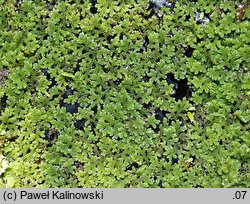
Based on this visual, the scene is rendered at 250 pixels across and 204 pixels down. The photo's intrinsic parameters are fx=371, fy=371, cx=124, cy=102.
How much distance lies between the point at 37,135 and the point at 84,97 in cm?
61

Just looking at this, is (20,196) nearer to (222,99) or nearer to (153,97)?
(153,97)

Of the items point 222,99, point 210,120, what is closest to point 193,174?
point 210,120

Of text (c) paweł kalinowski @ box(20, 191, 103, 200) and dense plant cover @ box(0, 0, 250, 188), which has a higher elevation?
dense plant cover @ box(0, 0, 250, 188)

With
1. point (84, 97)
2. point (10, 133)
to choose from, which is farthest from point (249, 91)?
point (10, 133)

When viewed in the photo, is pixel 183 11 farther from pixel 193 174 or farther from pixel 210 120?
pixel 193 174

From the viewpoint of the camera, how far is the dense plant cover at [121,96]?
135 inches

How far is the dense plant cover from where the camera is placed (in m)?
3.44

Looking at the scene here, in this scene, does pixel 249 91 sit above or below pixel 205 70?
below

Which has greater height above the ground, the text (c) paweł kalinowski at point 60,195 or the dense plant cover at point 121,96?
the dense plant cover at point 121,96

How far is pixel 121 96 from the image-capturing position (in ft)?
11.6

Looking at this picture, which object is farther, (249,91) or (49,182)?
(49,182)

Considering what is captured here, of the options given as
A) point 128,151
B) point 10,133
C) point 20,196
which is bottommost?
point 20,196

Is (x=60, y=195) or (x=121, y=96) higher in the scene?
(x=121, y=96)

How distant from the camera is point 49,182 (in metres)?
3.62
